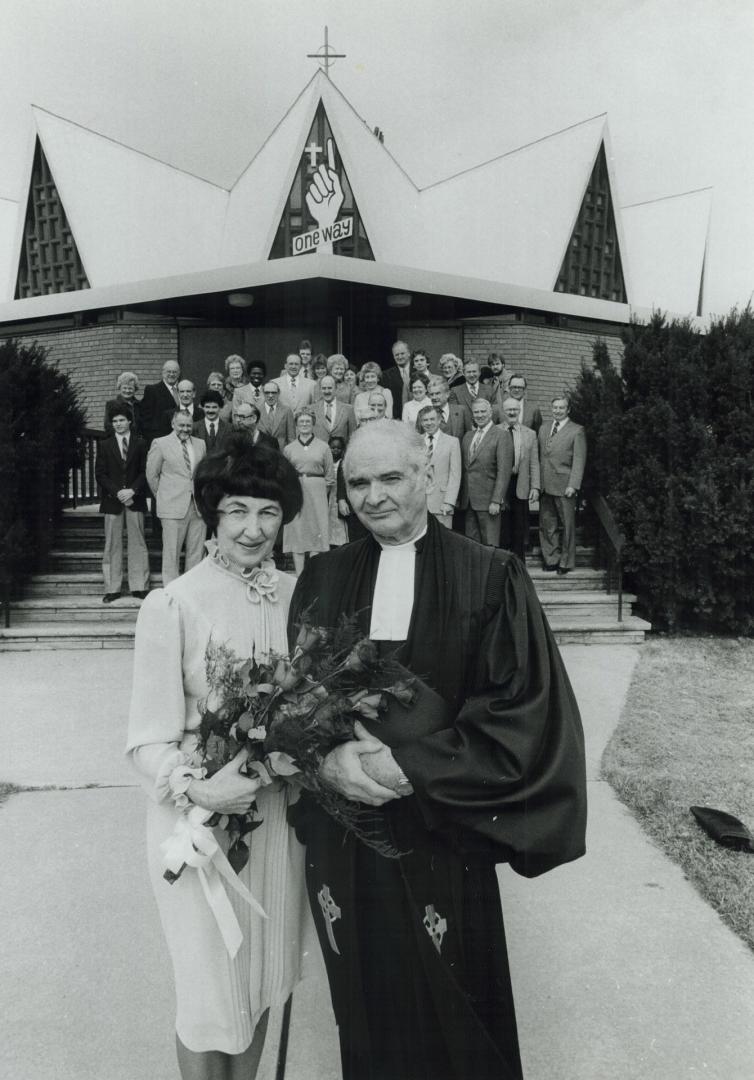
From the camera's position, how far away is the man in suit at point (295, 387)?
9320 millimetres

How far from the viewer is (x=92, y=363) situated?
15.1 meters

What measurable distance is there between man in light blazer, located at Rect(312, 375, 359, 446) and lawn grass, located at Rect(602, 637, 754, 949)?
3989 millimetres

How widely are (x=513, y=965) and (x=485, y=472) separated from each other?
5927mm

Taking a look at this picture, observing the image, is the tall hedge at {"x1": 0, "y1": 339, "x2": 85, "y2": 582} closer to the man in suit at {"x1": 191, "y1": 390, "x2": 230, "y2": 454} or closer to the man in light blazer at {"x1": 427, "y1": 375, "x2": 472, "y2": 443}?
the man in suit at {"x1": 191, "y1": 390, "x2": 230, "y2": 454}

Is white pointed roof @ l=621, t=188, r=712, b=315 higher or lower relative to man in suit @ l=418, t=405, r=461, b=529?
higher

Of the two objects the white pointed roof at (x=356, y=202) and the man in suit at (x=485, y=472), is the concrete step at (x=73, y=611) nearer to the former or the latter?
the man in suit at (x=485, y=472)

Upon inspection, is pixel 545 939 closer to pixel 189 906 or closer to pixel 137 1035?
pixel 137 1035

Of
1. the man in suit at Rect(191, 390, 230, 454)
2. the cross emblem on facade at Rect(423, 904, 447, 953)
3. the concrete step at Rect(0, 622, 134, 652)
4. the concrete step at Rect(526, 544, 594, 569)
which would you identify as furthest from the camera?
the concrete step at Rect(526, 544, 594, 569)

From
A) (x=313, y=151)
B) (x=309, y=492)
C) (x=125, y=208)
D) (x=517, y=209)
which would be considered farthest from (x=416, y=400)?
(x=125, y=208)

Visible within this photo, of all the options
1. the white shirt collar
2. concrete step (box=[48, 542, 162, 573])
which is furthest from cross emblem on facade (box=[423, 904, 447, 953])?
concrete step (box=[48, 542, 162, 573])

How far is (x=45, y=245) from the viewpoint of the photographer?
66.6 ft

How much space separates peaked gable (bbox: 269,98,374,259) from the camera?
56.9ft

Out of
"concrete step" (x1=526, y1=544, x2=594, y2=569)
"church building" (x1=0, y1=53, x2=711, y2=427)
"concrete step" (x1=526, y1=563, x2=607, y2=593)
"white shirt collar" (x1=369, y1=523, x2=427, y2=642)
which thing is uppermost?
"church building" (x1=0, y1=53, x2=711, y2=427)

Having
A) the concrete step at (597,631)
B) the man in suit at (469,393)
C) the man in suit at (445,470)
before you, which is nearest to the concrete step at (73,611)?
the man in suit at (445,470)
